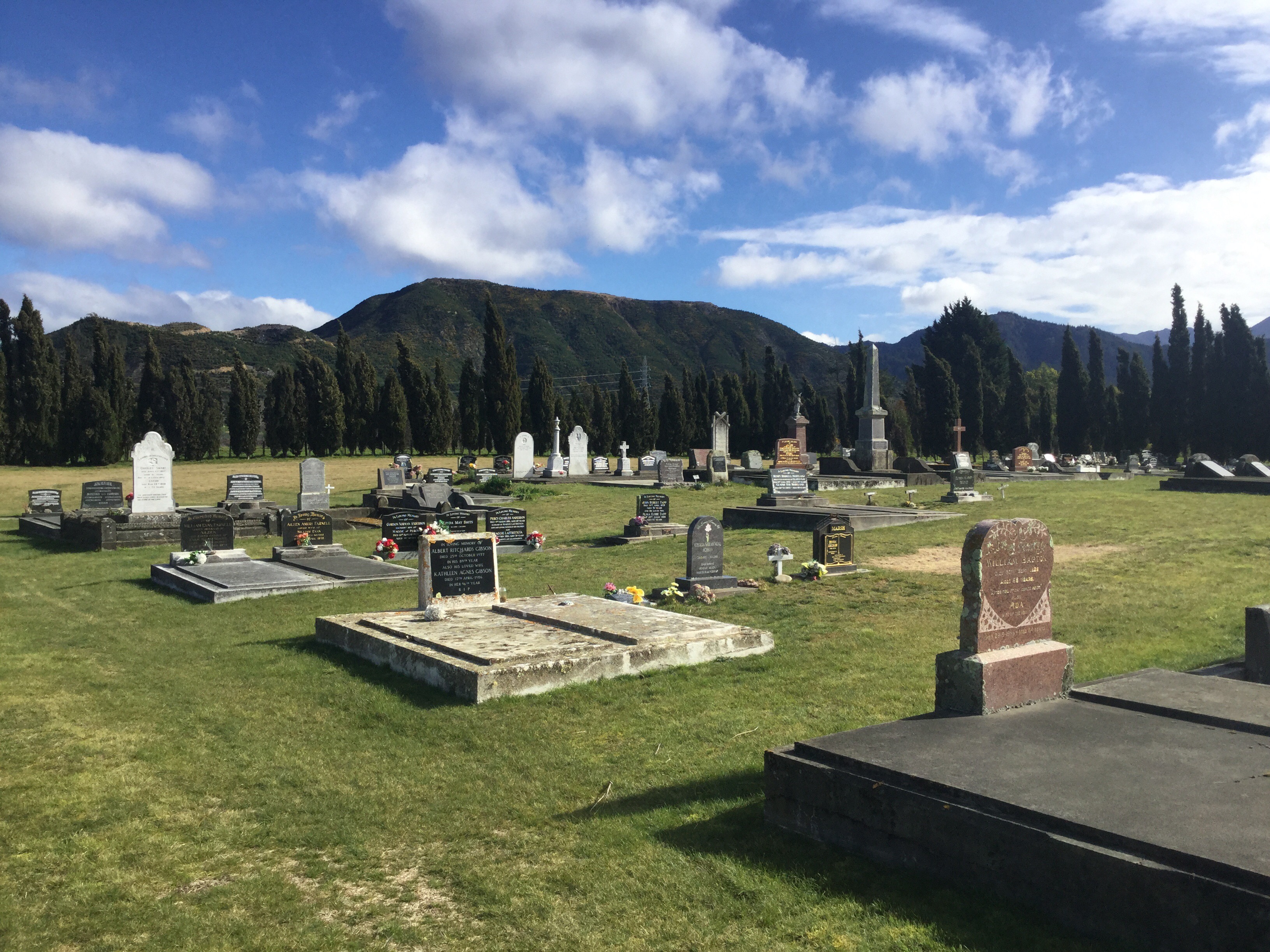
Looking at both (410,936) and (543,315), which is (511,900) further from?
(543,315)

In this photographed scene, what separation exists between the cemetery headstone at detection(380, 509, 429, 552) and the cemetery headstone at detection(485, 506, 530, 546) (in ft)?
4.22

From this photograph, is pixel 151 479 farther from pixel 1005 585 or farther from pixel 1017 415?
pixel 1017 415

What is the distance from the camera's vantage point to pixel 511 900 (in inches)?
162

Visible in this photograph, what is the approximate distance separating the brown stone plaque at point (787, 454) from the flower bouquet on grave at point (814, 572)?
19.7m

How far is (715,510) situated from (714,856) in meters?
20.1

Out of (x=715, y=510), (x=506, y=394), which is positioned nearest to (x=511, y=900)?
(x=715, y=510)

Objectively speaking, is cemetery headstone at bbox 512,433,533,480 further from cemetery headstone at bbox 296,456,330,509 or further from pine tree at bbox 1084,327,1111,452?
pine tree at bbox 1084,327,1111,452

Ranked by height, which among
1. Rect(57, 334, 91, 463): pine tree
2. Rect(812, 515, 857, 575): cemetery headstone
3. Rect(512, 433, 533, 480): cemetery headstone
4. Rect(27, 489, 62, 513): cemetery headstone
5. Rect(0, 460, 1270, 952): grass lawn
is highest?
Rect(57, 334, 91, 463): pine tree

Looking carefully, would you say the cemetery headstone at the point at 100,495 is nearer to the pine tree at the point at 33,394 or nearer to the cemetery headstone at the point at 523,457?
the cemetery headstone at the point at 523,457

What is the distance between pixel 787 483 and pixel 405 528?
9.79m

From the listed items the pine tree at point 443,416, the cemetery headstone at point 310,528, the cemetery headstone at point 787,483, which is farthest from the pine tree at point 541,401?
the cemetery headstone at point 310,528

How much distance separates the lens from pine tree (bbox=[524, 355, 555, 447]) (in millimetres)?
58000

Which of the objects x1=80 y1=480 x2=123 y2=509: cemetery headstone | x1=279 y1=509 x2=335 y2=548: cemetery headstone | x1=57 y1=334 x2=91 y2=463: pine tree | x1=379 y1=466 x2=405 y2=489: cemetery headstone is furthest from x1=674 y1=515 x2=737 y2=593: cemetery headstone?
x1=57 y1=334 x2=91 y2=463: pine tree

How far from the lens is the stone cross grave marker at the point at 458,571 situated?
9.82 meters
